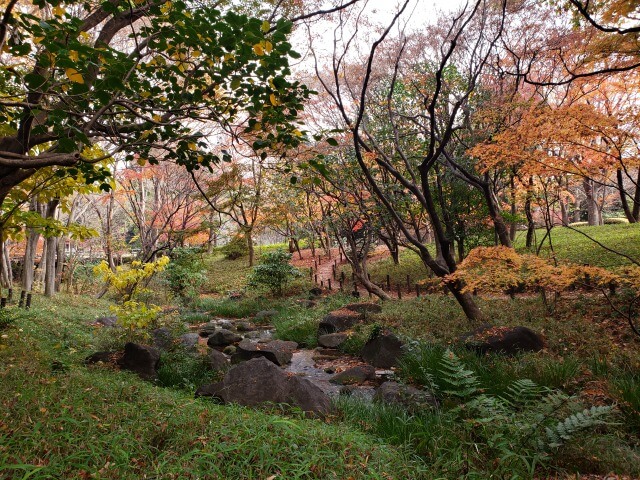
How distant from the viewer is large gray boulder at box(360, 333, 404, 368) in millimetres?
7027

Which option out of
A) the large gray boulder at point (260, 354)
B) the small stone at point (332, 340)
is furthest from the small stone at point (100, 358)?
the small stone at point (332, 340)

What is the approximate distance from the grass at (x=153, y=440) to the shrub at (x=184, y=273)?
1138 cm

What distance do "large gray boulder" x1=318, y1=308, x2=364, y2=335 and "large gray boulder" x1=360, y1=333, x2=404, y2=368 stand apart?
1.82m

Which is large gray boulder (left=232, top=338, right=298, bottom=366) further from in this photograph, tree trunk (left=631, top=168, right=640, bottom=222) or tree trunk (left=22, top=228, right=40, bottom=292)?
tree trunk (left=22, top=228, right=40, bottom=292)

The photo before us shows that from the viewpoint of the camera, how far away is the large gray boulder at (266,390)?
4.37 metres

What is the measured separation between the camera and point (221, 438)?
118 inches

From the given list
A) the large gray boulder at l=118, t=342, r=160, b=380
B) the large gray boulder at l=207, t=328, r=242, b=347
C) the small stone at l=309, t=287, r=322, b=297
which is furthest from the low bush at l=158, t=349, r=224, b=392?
the small stone at l=309, t=287, r=322, b=297

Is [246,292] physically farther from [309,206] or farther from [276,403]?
[276,403]

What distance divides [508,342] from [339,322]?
4283mm

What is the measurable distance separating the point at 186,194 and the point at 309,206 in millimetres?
6391

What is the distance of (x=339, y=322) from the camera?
9.47 m

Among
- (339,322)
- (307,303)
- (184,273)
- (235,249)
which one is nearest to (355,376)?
(339,322)

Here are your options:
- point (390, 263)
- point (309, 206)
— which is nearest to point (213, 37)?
point (390, 263)

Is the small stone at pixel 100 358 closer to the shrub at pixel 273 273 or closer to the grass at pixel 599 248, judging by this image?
the shrub at pixel 273 273
